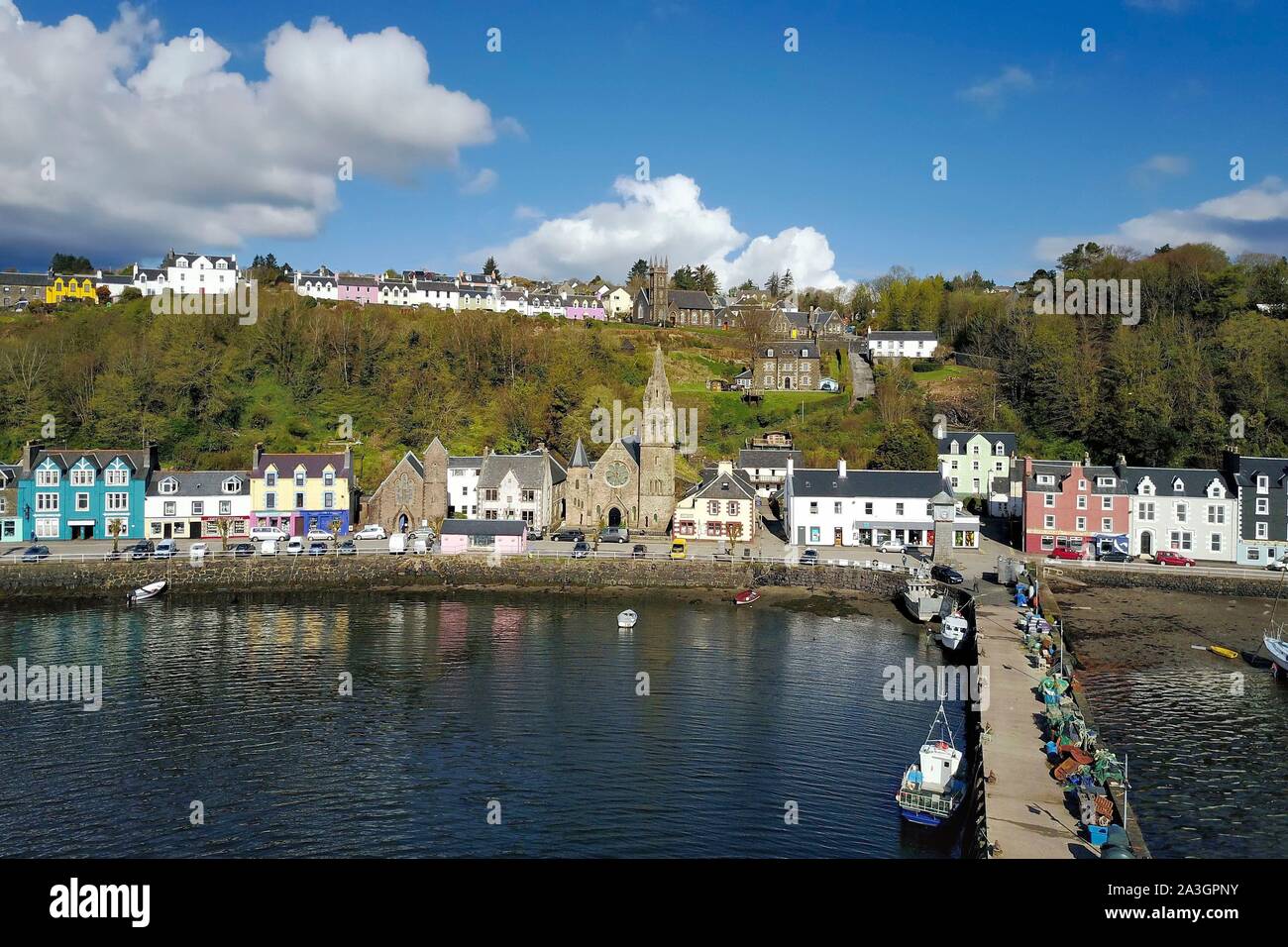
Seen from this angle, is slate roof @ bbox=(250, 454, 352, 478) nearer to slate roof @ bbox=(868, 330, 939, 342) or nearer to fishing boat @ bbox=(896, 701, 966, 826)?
fishing boat @ bbox=(896, 701, 966, 826)

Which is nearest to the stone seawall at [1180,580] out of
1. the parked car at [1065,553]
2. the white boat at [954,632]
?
the parked car at [1065,553]

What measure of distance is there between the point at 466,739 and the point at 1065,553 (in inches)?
1380

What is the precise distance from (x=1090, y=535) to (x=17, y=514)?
5748cm

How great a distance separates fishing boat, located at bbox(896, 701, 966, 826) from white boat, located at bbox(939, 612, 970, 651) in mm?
12309

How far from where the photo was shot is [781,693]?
2766 cm

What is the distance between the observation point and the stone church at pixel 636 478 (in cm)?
5212

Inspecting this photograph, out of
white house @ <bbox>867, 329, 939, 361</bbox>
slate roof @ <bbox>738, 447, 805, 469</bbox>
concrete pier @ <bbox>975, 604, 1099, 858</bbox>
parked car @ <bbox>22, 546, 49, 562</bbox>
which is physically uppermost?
white house @ <bbox>867, 329, 939, 361</bbox>

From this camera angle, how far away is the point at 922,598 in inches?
1469

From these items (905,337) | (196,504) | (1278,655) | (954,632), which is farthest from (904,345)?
(196,504)

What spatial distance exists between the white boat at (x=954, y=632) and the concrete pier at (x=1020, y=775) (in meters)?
3.30

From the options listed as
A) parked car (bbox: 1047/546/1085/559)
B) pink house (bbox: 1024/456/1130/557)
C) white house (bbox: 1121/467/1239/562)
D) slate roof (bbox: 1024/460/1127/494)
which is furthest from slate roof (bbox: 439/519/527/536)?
white house (bbox: 1121/467/1239/562)

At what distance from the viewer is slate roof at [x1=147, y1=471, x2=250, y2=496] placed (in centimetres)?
5056
